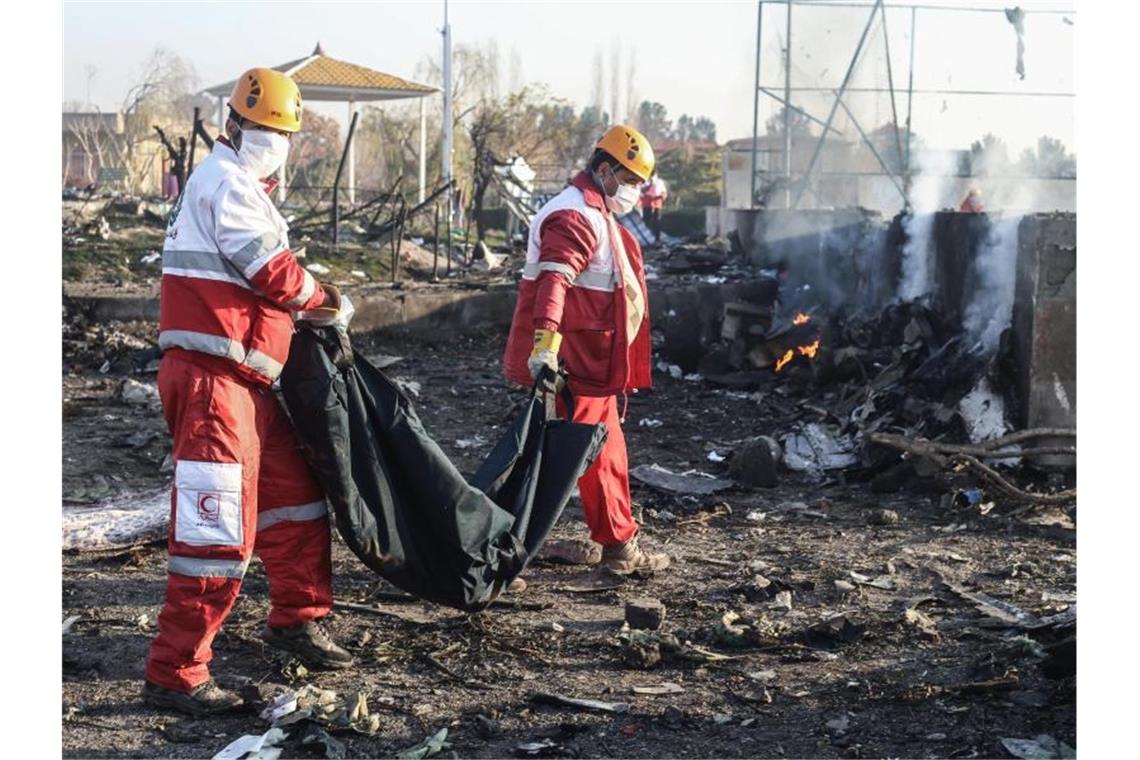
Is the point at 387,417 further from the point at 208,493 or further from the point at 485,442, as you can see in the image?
the point at 485,442

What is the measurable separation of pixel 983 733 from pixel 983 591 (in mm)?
1761

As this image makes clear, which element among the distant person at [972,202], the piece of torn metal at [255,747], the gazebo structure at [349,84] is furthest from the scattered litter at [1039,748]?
the gazebo structure at [349,84]

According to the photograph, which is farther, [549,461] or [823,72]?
[823,72]

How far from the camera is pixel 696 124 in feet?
138

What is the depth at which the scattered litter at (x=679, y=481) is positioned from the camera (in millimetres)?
7086

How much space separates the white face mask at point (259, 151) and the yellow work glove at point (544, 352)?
1433 mm

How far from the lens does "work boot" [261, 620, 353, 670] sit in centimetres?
420

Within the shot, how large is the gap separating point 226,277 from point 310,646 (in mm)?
1229

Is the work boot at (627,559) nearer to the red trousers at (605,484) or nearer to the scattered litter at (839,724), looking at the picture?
Result: the red trousers at (605,484)

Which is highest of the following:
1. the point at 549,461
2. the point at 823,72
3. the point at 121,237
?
the point at 823,72

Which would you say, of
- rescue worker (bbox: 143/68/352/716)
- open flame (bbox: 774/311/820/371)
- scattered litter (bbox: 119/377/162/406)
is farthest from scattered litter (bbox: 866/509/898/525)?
scattered litter (bbox: 119/377/162/406)

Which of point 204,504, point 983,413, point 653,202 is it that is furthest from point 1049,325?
point 653,202

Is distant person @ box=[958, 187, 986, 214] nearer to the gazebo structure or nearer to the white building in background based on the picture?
the white building in background

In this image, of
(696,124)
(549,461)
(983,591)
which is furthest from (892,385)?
(696,124)
